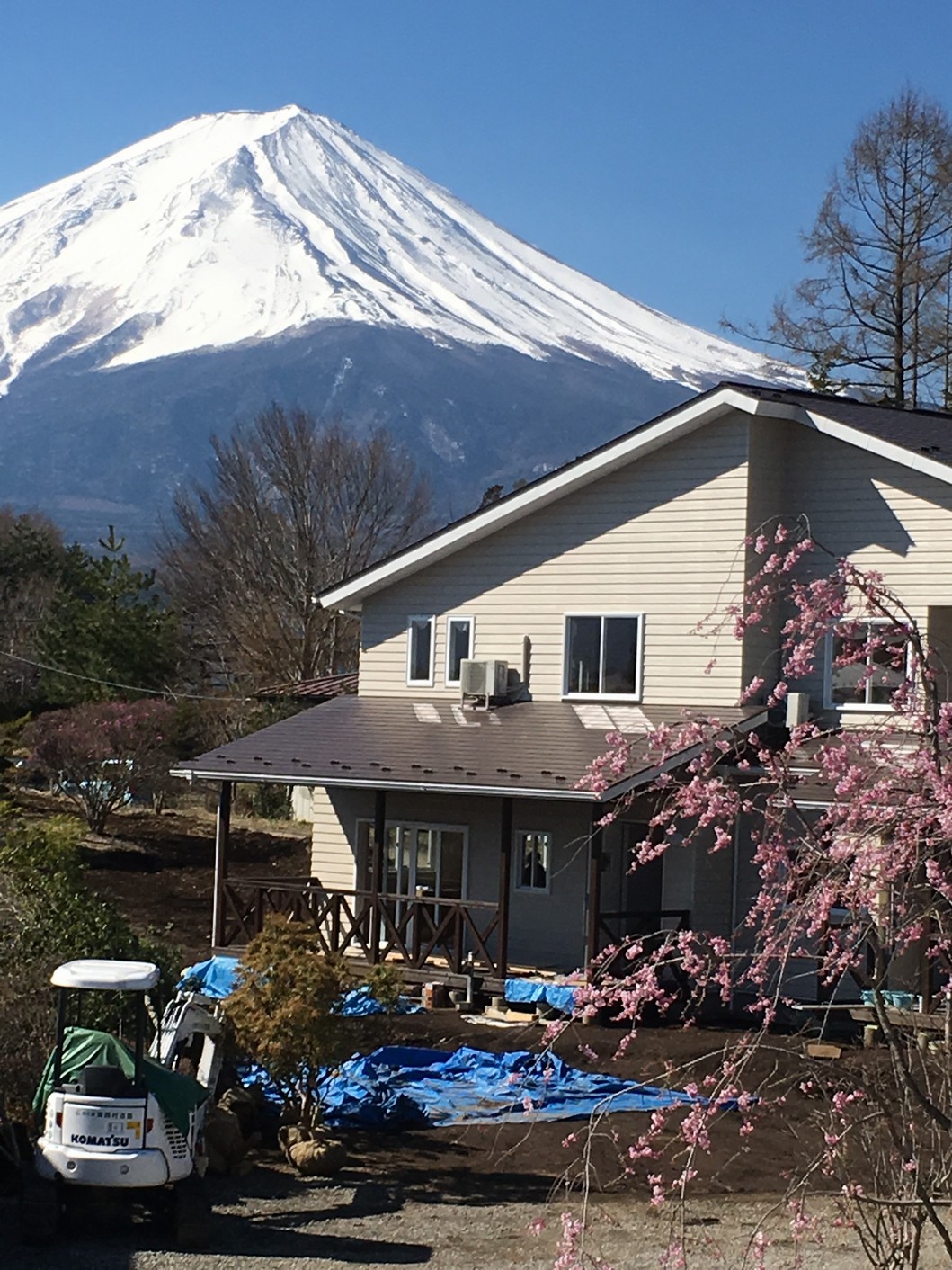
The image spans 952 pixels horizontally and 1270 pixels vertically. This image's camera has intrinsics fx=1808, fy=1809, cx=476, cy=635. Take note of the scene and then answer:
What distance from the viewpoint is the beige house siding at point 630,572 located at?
2230cm

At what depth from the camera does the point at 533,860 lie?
2331 cm

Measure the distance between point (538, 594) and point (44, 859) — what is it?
9711 mm

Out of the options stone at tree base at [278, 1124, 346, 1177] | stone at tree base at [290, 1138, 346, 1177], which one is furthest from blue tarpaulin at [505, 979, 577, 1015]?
stone at tree base at [290, 1138, 346, 1177]

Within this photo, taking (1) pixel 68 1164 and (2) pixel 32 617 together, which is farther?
(2) pixel 32 617

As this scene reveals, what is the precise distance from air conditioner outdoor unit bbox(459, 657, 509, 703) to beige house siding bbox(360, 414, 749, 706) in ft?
1.37

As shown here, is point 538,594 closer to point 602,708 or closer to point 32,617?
point 602,708

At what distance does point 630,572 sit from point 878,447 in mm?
3791

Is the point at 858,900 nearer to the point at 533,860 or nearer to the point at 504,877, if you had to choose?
the point at 504,877

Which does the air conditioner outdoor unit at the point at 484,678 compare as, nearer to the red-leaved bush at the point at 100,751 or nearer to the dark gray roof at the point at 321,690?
the dark gray roof at the point at 321,690

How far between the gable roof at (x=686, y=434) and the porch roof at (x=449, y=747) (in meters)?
2.07

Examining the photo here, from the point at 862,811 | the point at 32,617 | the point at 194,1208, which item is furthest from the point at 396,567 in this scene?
the point at 32,617

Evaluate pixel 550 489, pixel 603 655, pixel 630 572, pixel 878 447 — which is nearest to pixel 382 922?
pixel 603 655

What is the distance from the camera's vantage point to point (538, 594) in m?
24.2

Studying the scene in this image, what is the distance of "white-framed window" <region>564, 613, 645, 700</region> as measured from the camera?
2336 cm
